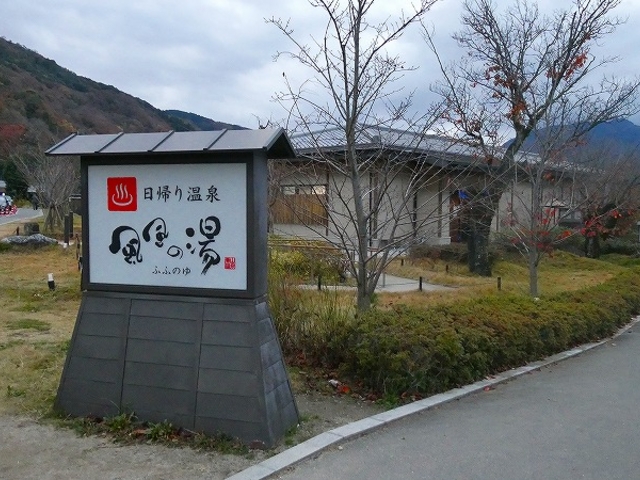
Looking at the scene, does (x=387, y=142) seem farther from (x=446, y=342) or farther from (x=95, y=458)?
(x=95, y=458)

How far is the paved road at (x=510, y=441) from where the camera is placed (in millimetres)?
4301

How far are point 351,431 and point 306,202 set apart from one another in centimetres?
428

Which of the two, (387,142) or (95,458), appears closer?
(95,458)

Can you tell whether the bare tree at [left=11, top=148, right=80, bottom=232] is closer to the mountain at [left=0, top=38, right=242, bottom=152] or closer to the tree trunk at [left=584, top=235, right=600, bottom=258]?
the mountain at [left=0, top=38, right=242, bottom=152]

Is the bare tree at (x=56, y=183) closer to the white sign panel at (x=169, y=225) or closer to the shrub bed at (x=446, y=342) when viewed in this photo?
the shrub bed at (x=446, y=342)

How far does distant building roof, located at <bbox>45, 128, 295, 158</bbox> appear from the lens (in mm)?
4543

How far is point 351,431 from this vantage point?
4898 mm

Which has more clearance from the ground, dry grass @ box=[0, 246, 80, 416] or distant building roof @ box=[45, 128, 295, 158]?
distant building roof @ box=[45, 128, 295, 158]

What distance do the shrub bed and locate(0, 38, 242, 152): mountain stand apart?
3489 cm

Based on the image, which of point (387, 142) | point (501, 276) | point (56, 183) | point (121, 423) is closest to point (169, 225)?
point (121, 423)

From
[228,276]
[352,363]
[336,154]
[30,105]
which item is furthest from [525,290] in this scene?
[30,105]

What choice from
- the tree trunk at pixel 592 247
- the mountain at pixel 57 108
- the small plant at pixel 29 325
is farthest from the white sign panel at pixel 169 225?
the mountain at pixel 57 108

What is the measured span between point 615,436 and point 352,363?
8.18 feet

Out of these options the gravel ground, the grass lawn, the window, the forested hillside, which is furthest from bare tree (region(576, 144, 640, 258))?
the forested hillside
